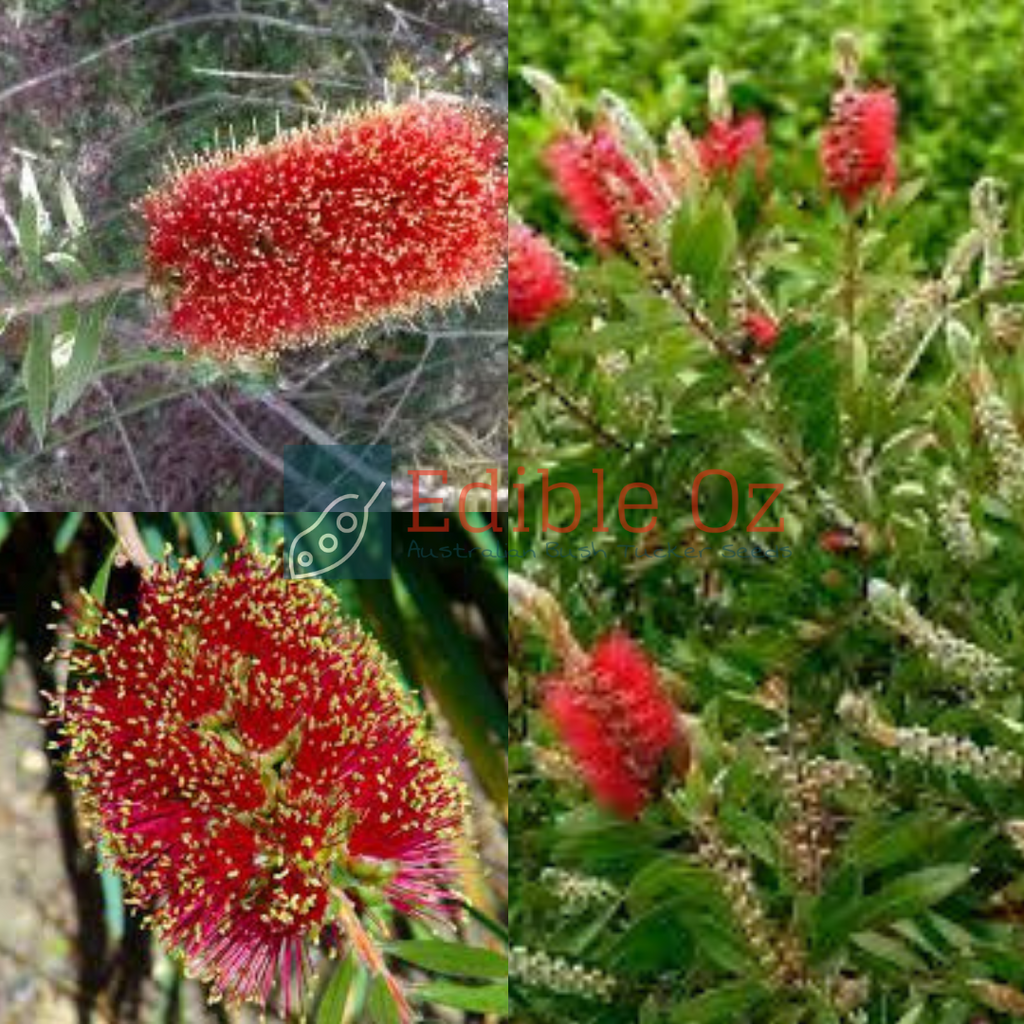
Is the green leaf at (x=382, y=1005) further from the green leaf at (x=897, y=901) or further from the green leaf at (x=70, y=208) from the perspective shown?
the green leaf at (x=70, y=208)

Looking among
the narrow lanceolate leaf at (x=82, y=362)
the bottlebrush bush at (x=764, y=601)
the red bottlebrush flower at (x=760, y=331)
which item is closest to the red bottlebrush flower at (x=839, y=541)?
the bottlebrush bush at (x=764, y=601)

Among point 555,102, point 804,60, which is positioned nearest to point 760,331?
point 555,102

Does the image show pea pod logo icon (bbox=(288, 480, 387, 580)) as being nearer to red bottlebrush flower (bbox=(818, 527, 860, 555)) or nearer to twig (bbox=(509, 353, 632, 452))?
twig (bbox=(509, 353, 632, 452))

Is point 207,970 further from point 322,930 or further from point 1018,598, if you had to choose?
point 1018,598

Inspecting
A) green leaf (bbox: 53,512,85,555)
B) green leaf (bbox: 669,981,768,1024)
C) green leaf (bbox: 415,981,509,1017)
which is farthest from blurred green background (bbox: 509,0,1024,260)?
green leaf (bbox: 669,981,768,1024)

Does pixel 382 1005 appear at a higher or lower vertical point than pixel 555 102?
lower

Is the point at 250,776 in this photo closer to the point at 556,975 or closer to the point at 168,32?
the point at 556,975

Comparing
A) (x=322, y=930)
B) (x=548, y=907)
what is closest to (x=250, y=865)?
(x=322, y=930)
